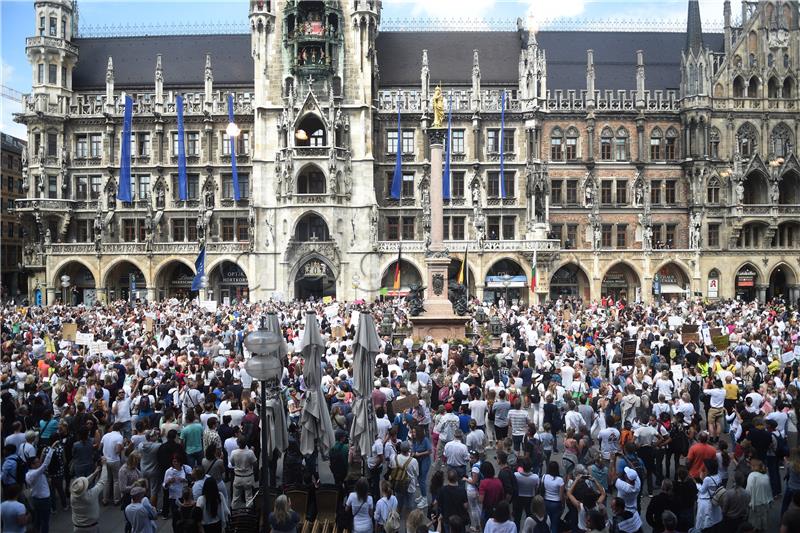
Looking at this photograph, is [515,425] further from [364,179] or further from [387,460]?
Answer: [364,179]

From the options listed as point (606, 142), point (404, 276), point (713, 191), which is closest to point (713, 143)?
point (713, 191)

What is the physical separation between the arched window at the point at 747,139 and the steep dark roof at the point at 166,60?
41.6 m

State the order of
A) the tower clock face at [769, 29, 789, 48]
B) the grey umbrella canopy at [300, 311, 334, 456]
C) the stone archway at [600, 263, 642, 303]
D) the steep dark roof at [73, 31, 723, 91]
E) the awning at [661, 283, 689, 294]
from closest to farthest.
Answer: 1. the grey umbrella canopy at [300, 311, 334, 456]
2. the awning at [661, 283, 689, 294]
3. the stone archway at [600, 263, 642, 303]
4. the tower clock face at [769, 29, 789, 48]
5. the steep dark roof at [73, 31, 723, 91]

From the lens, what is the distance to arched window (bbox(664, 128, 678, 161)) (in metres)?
59.8

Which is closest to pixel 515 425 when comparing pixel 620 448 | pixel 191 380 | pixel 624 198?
pixel 620 448

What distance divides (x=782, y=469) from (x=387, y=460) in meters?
10.2

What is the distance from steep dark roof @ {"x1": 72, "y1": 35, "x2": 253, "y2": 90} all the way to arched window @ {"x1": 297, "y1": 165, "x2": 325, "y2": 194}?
11.2 m

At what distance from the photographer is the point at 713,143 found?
58.8 m

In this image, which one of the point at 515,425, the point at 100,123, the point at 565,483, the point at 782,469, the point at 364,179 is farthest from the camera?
the point at 100,123

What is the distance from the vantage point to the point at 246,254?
181 feet

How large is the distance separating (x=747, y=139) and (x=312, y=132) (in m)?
36.1

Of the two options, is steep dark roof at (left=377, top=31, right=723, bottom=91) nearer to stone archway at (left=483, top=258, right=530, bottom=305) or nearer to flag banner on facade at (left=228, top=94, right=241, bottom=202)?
flag banner on facade at (left=228, top=94, right=241, bottom=202)

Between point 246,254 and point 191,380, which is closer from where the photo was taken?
point 191,380

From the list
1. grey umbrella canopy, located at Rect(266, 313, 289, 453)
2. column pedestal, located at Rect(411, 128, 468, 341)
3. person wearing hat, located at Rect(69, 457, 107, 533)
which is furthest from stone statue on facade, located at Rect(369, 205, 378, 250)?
person wearing hat, located at Rect(69, 457, 107, 533)
